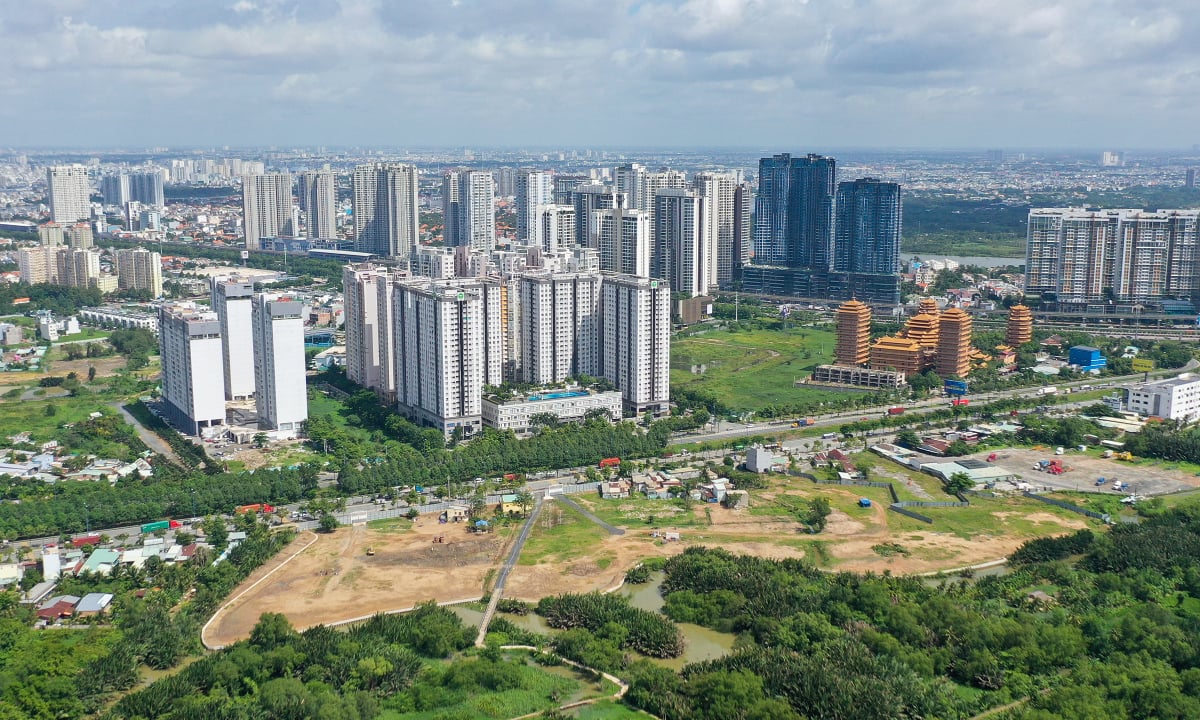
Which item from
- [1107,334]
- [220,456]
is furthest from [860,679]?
[1107,334]

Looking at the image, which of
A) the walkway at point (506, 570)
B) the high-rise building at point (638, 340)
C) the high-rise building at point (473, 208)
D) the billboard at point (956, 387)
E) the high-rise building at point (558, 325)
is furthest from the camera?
the high-rise building at point (473, 208)

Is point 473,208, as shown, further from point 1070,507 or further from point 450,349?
Answer: point 1070,507

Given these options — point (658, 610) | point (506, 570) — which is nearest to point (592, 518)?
point (506, 570)

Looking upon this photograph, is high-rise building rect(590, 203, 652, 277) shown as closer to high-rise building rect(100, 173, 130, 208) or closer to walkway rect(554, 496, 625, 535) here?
walkway rect(554, 496, 625, 535)

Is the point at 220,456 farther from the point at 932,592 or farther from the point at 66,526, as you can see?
the point at 932,592

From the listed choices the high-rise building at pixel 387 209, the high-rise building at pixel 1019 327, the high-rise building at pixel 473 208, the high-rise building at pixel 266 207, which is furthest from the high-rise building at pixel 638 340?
the high-rise building at pixel 266 207

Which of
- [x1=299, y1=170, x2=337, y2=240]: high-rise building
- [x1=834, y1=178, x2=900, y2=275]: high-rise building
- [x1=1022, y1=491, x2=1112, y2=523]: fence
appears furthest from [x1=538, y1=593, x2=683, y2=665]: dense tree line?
[x1=299, y1=170, x2=337, y2=240]: high-rise building

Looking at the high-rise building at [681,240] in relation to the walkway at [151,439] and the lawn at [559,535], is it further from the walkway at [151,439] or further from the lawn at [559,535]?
the lawn at [559,535]
